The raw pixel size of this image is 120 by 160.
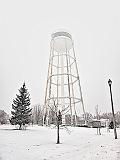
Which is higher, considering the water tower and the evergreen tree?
the water tower

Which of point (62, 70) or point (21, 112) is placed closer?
point (21, 112)

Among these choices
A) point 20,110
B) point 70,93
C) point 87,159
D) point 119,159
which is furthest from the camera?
point 70,93

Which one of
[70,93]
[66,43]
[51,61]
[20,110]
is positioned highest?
[66,43]

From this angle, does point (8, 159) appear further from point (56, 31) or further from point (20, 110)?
point (56, 31)

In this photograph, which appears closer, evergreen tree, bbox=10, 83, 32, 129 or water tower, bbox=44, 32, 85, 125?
evergreen tree, bbox=10, 83, 32, 129

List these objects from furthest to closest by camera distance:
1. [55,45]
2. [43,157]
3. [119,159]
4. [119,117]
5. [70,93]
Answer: [119,117]
[55,45]
[70,93]
[43,157]
[119,159]

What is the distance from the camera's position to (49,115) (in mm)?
41250

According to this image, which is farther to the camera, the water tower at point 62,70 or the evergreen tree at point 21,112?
the water tower at point 62,70

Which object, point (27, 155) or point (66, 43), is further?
point (66, 43)

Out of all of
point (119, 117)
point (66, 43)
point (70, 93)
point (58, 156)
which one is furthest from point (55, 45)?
point (119, 117)

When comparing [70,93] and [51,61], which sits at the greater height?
[51,61]

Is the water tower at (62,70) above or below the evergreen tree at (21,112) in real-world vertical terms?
above

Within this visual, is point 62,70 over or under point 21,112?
over

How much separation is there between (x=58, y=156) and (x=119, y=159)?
3.55 m
